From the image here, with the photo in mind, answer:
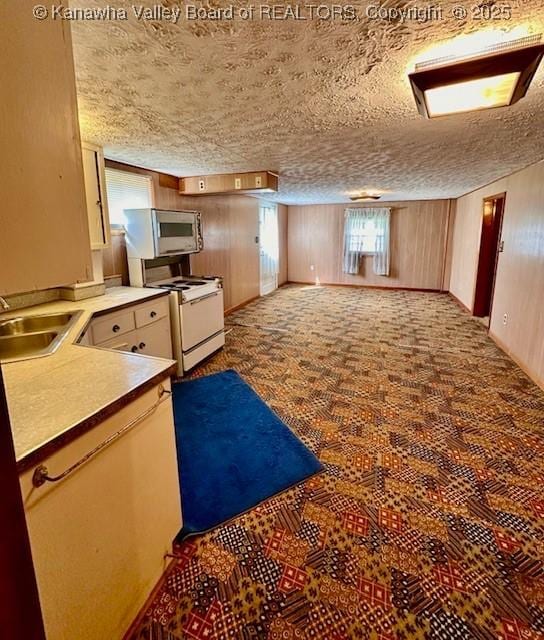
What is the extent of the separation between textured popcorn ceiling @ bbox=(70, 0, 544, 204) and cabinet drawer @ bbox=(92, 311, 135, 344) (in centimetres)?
134

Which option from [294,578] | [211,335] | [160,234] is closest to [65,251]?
[294,578]

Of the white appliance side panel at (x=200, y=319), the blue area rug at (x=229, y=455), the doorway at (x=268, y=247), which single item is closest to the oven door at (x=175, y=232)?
the white appliance side panel at (x=200, y=319)

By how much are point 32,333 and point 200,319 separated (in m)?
1.75

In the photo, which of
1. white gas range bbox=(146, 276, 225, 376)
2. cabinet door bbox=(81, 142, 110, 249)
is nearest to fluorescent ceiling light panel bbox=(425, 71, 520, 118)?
cabinet door bbox=(81, 142, 110, 249)

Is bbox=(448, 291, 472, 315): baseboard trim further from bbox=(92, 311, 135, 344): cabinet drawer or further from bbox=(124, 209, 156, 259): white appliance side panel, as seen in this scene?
bbox=(92, 311, 135, 344): cabinet drawer

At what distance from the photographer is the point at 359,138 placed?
2779 mm

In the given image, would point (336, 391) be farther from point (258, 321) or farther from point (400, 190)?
point (400, 190)

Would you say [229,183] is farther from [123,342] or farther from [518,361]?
[518,361]

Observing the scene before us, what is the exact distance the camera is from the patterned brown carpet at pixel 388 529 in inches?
51.8

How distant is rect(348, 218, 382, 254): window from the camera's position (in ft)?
26.4

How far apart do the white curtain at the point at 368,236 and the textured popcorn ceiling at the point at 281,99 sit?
13.3 ft

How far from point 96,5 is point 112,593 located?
198 cm

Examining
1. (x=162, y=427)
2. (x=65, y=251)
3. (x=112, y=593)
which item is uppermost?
(x=65, y=251)

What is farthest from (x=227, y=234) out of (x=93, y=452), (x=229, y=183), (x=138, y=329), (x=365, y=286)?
(x=93, y=452)
